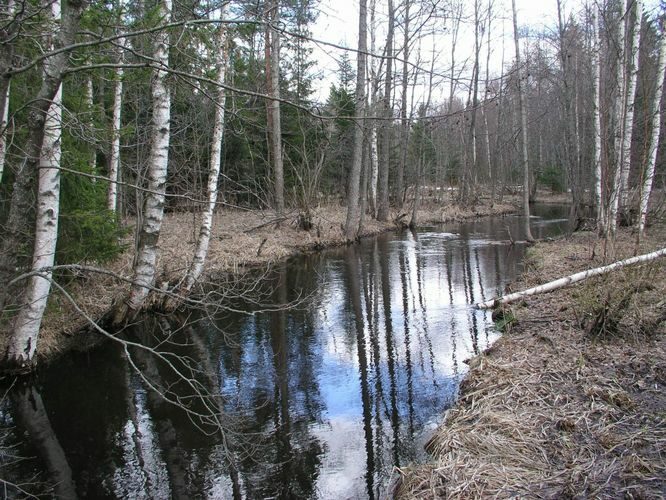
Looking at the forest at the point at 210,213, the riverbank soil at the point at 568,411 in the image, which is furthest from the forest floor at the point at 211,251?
the riverbank soil at the point at 568,411

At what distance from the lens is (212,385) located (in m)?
6.48

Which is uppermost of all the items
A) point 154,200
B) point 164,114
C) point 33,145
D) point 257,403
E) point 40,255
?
point 164,114

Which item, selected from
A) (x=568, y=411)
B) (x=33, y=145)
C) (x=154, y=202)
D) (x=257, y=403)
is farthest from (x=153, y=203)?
(x=568, y=411)

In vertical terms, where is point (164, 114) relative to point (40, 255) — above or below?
above

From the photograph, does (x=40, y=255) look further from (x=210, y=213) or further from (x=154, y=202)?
(x=210, y=213)

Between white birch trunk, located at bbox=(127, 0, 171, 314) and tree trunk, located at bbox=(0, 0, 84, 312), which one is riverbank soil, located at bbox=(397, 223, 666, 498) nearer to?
tree trunk, located at bbox=(0, 0, 84, 312)

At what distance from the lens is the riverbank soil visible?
11.1 feet

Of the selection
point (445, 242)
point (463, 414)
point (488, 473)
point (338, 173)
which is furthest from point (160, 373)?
point (338, 173)

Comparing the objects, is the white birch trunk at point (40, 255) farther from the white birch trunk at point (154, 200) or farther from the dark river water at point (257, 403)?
the white birch trunk at point (154, 200)

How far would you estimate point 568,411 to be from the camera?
4.37m

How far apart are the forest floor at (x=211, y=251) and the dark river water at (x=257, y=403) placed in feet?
1.98

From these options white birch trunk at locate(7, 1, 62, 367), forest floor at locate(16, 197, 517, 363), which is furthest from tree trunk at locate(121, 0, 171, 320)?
white birch trunk at locate(7, 1, 62, 367)

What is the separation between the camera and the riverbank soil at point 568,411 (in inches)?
133

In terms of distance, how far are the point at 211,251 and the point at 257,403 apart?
8.81m
